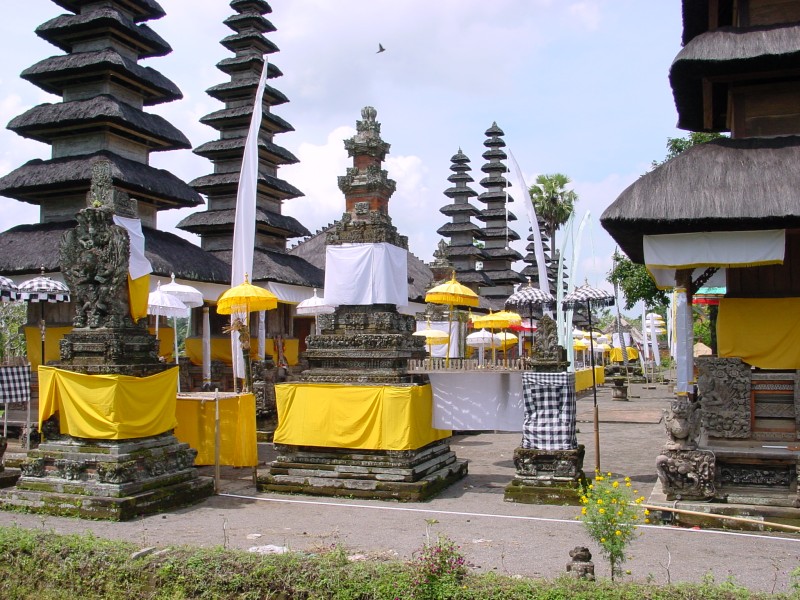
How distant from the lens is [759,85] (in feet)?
34.1

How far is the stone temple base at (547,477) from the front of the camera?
10.4 meters

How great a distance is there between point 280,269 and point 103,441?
16.0 metres

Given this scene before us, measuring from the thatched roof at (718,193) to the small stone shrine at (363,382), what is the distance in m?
4.23

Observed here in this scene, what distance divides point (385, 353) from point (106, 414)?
14.6ft

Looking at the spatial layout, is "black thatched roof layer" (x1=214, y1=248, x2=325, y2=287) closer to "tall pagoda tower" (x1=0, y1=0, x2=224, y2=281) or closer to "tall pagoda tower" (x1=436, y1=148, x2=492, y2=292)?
"tall pagoda tower" (x1=0, y1=0, x2=224, y2=281)

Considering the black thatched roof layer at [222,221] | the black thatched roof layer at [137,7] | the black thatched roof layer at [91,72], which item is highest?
the black thatched roof layer at [137,7]

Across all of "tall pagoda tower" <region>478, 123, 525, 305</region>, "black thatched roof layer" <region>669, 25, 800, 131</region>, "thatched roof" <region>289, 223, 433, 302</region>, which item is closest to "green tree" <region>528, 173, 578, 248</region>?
"tall pagoda tower" <region>478, 123, 525, 305</region>

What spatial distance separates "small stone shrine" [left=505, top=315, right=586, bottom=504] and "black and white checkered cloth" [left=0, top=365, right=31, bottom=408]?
911cm

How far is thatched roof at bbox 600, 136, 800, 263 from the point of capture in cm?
902

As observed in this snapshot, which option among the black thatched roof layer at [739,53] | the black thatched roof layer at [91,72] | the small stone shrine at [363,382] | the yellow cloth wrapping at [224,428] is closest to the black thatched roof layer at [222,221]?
the black thatched roof layer at [91,72]

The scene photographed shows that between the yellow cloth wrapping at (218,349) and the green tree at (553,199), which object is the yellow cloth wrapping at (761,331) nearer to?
the yellow cloth wrapping at (218,349)

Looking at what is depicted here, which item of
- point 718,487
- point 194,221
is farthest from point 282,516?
point 194,221

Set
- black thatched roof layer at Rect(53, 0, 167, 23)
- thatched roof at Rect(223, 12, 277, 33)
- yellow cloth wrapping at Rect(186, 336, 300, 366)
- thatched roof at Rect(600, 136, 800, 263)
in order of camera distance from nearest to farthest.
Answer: thatched roof at Rect(600, 136, 800, 263)
black thatched roof layer at Rect(53, 0, 167, 23)
yellow cloth wrapping at Rect(186, 336, 300, 366)
thatched roof at Rect(223, 12, 277, 33)

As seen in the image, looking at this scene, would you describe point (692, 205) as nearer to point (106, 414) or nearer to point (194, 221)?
point (106, 414)
